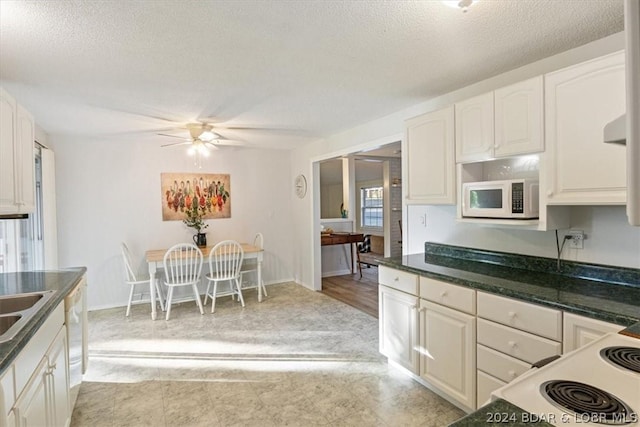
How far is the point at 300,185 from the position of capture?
5.60 meters

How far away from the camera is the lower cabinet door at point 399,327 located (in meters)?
2.47

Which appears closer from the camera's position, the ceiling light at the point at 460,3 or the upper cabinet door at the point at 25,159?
the ceiling light at the point at 460,3

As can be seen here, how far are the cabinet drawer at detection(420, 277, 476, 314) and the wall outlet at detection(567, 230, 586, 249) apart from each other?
0.75 metres

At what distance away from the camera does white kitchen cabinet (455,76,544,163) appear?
203 cm

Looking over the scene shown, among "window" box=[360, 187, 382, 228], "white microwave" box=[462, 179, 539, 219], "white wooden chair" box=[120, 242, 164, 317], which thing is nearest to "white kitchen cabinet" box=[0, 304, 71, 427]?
"white wooden chair" box=[120, 242, 164, 317]

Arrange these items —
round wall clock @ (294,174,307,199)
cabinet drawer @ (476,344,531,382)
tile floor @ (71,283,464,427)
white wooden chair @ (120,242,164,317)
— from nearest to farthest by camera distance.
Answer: cabinet drawer @ (476,344,531,382)
tile floor @ (71,283,464,427)
white wooden chair @ (120,242,164,317)
round wall clock @ (294,174,307,199)

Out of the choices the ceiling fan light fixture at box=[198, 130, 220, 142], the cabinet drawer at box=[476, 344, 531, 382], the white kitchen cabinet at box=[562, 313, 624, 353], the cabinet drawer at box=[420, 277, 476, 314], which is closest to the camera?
the white kitchen cabinet at box=[562, 313, 624, 353]

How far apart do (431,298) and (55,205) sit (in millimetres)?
4569

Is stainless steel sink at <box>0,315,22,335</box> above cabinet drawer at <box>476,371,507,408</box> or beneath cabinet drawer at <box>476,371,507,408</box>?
above

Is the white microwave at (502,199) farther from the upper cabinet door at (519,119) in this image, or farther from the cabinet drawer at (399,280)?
the cabinet drawer at (399,280)

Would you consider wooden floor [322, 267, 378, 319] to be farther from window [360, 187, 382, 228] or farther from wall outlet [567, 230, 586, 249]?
window [360, 187, 382, 228]

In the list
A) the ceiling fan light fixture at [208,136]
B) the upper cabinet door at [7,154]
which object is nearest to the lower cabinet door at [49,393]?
the upper cabinet door at [7,154]

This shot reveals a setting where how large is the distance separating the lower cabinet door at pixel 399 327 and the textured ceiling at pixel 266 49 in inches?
67.6

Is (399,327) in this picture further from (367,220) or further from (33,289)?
(367,220)
